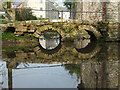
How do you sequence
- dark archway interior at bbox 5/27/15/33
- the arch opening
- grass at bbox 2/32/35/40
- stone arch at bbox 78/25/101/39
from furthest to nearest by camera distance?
dark archway interior at bbox 5/27/15/33
stone arch at bbox 78/25/101/39
grass at bbox 2/32/35/40
the arch opening

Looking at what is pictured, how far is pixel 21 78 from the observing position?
5.21 metres

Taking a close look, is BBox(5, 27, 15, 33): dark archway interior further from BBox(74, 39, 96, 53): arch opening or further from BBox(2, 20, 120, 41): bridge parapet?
BBox(74, 39, 96, 53): arch opening

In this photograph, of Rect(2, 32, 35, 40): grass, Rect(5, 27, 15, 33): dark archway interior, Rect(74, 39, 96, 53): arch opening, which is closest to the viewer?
Rect(74, 39, 96, 53): arch opening

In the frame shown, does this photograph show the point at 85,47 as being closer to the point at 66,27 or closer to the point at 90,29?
the point at 90,29

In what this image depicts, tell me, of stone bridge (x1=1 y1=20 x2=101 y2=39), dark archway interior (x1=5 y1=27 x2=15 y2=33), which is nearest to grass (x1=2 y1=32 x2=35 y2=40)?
stone bridge (x1=1 y1=20 x2=101 y2=39)

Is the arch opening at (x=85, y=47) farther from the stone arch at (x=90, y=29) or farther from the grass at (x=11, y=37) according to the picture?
the grass at (x=11, y=37)

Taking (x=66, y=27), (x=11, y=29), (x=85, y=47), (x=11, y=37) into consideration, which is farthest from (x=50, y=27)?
(x=85, y=47)

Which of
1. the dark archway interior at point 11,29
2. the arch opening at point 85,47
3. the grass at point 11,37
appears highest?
the dark archway interior at point 11,29

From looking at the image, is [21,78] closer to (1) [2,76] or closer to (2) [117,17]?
(1) [2,76]

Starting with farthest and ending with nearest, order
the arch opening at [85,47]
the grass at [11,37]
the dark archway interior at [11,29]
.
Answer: the dark archway interior at [11,29] → the grass at [11,37] → the arch opening at [85,47]

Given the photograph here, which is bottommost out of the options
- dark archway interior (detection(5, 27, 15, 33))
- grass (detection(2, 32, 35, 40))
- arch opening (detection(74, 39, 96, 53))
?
arch opening (detection(74, 39, 96, 53))

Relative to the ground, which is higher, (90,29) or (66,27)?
(66,27)

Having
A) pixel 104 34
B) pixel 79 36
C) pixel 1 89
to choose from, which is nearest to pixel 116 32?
pixel 104 34

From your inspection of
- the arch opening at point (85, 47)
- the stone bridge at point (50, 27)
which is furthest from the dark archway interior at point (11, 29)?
the arch opening at point (85, 47)
